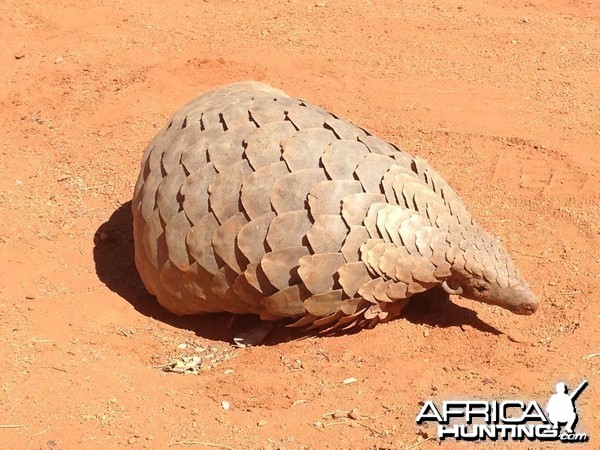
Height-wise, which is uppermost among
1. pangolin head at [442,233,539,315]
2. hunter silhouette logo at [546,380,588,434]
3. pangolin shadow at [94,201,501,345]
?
pangolin head at [442,233,539,315]

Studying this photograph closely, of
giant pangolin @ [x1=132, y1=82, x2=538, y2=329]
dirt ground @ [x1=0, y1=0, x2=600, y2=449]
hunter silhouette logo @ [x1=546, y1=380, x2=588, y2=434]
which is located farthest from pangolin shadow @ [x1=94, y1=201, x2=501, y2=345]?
hunter silhouette logo @ [x1=546, y1=380, x2=588, y2=434]

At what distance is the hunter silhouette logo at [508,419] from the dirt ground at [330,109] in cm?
9

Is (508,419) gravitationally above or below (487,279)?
below

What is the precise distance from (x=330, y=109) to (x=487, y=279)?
3.46 m

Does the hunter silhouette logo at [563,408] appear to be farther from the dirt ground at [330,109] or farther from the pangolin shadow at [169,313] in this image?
the pangolin shadow at [169,313]

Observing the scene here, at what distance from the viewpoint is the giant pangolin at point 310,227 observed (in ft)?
14.8

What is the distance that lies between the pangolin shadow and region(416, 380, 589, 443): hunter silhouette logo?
78 cm

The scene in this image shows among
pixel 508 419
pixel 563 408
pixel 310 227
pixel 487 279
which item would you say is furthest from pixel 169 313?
pixel 563 408

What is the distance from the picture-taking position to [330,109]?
7664mm

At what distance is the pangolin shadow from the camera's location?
16.5 feet

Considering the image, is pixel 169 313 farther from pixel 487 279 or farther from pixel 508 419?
pixel 508 419

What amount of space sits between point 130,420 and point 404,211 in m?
1.88

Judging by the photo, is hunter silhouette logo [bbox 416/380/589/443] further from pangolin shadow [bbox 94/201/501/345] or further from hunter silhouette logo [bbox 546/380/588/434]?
pangolin shadow [bbox 94/201/501/345]

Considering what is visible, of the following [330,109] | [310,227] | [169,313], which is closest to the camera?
[310,227]
